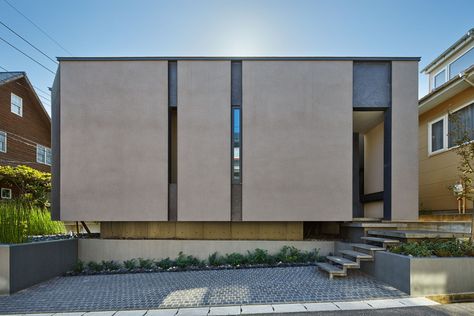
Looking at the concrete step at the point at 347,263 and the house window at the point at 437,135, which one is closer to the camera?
the concrete step at the point at 347,263

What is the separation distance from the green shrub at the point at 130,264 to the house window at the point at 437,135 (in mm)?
9600

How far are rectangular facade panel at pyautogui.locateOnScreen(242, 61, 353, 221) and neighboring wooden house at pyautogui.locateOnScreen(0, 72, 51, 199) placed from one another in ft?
46.1

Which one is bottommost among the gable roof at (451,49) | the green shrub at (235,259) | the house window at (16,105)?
the green shrub at (235,259)

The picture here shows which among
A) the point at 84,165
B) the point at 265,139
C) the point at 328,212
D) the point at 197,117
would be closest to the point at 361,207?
the point at 328,212

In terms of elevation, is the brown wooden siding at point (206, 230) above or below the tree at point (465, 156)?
below

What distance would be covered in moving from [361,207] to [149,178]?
6877 millimetres

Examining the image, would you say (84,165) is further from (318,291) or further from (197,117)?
(318,291)

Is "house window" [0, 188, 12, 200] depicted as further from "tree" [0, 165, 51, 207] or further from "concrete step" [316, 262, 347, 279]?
"concrete step" [316, 262, 347, 279]

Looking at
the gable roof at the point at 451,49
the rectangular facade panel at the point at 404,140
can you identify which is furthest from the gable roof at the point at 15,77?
the gable roof at the point at 451,49

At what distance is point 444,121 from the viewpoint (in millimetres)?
8375

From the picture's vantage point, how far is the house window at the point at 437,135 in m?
8.38

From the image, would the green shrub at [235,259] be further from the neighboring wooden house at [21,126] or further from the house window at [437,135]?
the neighboring wooden house at [21,126]

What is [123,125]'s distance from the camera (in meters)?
6.76

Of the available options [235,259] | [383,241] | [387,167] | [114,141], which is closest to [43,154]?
[114,141]
